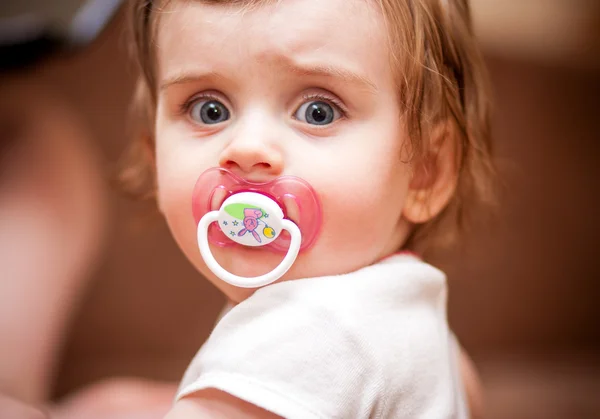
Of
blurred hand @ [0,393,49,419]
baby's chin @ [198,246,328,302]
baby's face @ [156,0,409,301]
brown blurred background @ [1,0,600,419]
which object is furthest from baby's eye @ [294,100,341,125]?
brown blurred background @ [1,0,600,419]

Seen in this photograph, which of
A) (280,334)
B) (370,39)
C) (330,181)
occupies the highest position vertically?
(370,39)

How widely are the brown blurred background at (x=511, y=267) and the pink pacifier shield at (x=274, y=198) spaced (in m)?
0.63

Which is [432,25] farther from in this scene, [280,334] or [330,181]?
[280,334]

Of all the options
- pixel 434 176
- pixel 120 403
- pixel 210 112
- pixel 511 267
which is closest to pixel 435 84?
pixel 434 176

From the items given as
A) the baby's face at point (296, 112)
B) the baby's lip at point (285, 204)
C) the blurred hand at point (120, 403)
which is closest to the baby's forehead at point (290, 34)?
the baby's face at point (296, 112)

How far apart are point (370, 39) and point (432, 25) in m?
0.08

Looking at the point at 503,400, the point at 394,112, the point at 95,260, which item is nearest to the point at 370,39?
the point at 394,112

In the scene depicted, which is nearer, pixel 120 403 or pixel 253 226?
pixel 253 226

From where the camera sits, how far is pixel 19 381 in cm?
87

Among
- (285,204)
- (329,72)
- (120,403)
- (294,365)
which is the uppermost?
(329,72)

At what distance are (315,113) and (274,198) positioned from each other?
8 cm

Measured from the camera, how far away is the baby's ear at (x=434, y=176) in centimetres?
63

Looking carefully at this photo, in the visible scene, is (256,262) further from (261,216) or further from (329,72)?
(329,72)

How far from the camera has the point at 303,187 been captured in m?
0.52
